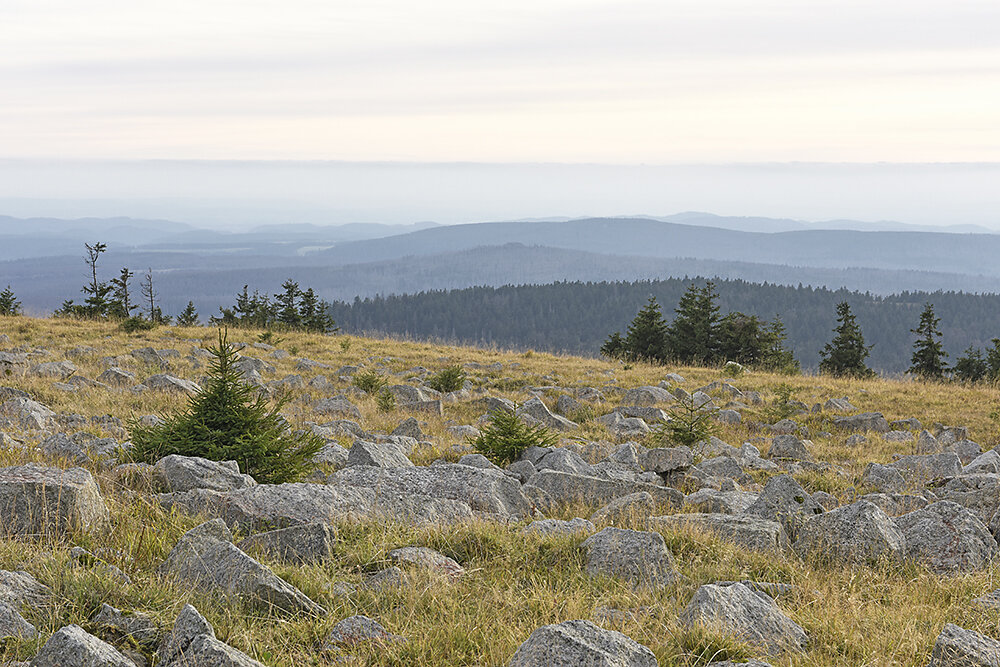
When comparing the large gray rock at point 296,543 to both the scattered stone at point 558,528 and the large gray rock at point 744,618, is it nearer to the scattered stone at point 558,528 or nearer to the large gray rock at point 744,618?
the scattered stone at point 558,528

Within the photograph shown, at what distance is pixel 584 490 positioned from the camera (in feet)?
25.8

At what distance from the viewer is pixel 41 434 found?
9281 mm

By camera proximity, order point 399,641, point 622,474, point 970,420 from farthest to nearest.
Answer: point 970,420 < point 622,474 < point 399,641

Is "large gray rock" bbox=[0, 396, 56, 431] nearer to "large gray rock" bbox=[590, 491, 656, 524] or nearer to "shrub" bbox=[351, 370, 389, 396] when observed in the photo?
"shrub" bbox=[351, 370, 389, 396]

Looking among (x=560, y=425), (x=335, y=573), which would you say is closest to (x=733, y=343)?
(x=560, y=425)

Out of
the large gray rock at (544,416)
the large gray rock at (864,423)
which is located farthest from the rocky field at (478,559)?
the large gray rock at (864,423)

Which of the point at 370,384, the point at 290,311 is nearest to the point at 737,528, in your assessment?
the point at 370,384

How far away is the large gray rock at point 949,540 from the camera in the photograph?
19.3ft

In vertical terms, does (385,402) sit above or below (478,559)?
below

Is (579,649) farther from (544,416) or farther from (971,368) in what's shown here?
(971,368)

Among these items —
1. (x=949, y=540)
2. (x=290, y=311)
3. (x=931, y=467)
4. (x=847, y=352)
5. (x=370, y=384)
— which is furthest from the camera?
(x=290, y=311)

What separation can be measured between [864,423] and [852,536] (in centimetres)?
1062

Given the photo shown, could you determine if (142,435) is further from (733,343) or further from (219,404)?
(733,343)

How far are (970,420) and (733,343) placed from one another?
15.4 m
